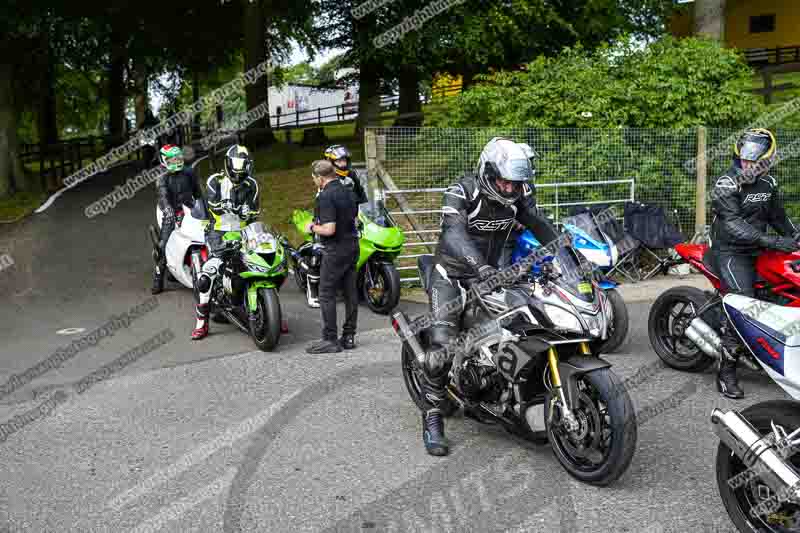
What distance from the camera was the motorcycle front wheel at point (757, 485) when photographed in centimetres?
389

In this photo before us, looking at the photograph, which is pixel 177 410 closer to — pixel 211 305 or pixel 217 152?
pixel 211 305

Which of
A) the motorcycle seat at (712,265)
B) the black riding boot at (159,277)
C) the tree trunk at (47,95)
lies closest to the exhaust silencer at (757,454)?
the motorcycle seat at (712,265)

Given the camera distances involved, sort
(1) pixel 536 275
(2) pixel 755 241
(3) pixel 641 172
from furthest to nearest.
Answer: (3) pixel 641 172 → (2) pixel 755 241 → (1) pixel 536 275

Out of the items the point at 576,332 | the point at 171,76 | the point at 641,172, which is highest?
the point at 171,76

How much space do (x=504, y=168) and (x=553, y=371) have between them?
123cm

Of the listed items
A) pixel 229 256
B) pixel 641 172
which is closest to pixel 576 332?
pixel 229 256

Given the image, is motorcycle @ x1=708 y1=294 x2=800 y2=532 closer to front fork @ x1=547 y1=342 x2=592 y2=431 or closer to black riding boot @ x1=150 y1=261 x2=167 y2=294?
front fork @ x1=547 y1=342 x2=592 y2=431

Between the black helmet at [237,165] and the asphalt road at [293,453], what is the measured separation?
1.69 metres

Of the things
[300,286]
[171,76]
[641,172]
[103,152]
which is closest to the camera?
[300,286]

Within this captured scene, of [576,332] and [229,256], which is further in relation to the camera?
[229,256]

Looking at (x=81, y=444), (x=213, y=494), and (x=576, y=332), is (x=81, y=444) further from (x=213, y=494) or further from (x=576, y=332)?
(x=576, y=332)

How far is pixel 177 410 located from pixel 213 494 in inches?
68.7

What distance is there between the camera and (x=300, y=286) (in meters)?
11.1

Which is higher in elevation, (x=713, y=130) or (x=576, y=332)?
(x=713, y=130)
